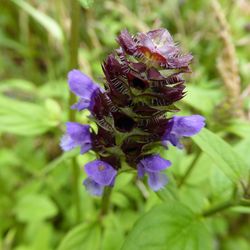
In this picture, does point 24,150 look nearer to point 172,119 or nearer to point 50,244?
point 50,244

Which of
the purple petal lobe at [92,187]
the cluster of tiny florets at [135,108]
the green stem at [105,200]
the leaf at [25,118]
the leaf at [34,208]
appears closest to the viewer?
the cluster of tiny florets at [135,108]

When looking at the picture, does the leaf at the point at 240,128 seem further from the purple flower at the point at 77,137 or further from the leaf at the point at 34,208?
the leaf at the point at 34,208

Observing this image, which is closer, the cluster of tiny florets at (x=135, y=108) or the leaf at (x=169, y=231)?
the cluster of tiny florets at (x=135, y=108)

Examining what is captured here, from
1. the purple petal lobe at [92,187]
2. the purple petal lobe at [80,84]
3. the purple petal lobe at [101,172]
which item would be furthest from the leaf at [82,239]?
the purple petal lobe at [80,84]

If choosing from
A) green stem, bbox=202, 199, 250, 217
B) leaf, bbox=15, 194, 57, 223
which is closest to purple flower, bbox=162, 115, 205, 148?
green stem, bbox=202, 199, 250, 217

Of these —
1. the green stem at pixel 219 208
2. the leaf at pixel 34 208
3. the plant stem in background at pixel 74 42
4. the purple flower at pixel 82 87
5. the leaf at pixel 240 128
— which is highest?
the plant stem in background at pixel 74 42

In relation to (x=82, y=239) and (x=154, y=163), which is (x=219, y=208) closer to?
(x=154, y=163)
